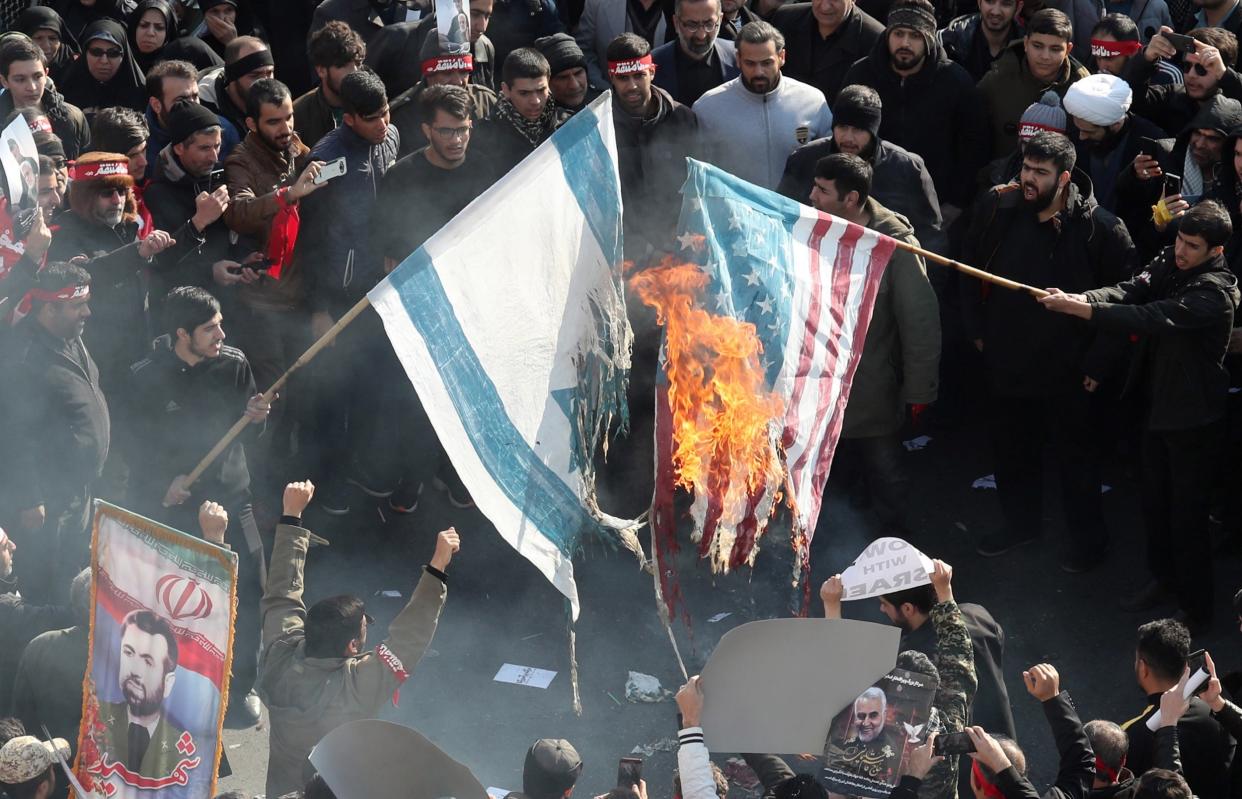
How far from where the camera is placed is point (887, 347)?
7637mm

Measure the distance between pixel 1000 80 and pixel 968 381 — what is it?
1.67 metres

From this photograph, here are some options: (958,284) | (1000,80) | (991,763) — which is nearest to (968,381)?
(958,284)

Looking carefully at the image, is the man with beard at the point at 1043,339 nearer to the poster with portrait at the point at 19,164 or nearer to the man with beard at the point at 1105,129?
the man with beard at the point at 1105,129

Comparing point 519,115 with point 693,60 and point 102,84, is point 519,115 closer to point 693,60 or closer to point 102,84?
point 693,60

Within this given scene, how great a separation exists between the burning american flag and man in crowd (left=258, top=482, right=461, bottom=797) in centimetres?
114

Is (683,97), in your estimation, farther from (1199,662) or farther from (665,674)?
(1199,662)

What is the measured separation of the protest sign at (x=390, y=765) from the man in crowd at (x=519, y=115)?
3.85 metres

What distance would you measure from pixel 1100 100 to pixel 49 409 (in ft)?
17.0

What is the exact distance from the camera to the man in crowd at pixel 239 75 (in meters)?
8.52

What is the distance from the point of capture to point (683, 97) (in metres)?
Result: 8.95

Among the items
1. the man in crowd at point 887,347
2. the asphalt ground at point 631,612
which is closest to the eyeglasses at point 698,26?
the man in crowd at point 887,347

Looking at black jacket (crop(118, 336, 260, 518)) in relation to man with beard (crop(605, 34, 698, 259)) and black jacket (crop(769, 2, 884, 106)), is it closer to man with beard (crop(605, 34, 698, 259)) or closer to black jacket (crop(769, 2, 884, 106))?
man with beard (crop(605, 34, 698, 259))

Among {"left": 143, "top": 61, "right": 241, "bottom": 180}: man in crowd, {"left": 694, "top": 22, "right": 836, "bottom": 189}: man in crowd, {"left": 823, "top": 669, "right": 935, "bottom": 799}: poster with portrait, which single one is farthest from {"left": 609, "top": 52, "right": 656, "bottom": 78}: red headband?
{"left": 823, "top": 669, "right": 935, "bottom": 799}: poster with portrait

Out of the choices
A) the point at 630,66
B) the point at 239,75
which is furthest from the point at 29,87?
the point at 630,66
